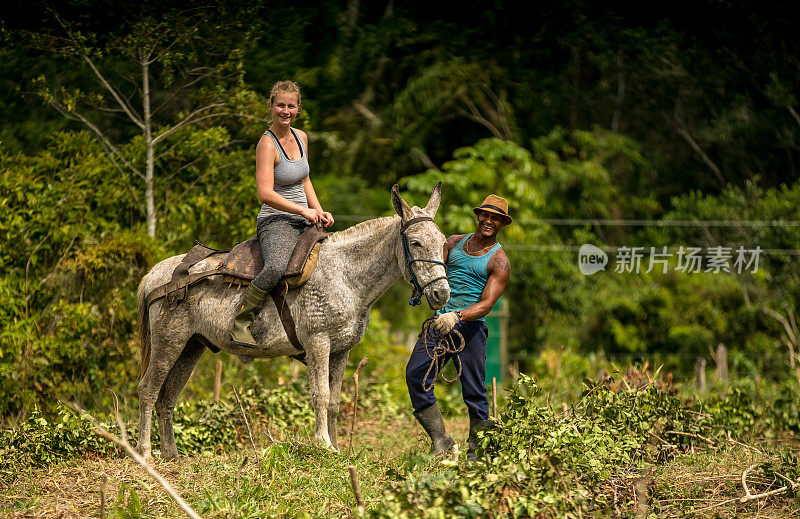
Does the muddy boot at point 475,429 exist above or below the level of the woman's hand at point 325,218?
below

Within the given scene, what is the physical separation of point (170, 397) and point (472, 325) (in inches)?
102

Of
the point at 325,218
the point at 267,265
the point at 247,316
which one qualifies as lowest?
the point at 247,316

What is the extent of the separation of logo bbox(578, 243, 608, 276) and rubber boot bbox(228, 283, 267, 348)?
26.3 feet

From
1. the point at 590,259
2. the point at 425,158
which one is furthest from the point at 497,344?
the point at 425,158

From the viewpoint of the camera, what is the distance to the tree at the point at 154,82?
8.74m

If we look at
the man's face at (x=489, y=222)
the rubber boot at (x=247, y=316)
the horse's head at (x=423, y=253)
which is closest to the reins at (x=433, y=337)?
the horse's head at (x=423, y=253)

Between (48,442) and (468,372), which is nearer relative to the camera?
(468,372)

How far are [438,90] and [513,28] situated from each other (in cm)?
206

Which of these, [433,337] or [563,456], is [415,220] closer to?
[433,337]

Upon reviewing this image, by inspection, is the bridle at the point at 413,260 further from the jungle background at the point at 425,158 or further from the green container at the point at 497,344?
the green container at the point at 497,344

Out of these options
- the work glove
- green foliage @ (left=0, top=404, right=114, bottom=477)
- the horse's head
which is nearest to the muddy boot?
the work glove

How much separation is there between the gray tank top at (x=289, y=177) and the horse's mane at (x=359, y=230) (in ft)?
1.11

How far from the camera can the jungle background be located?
8.24 meters

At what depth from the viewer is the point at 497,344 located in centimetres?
1195
